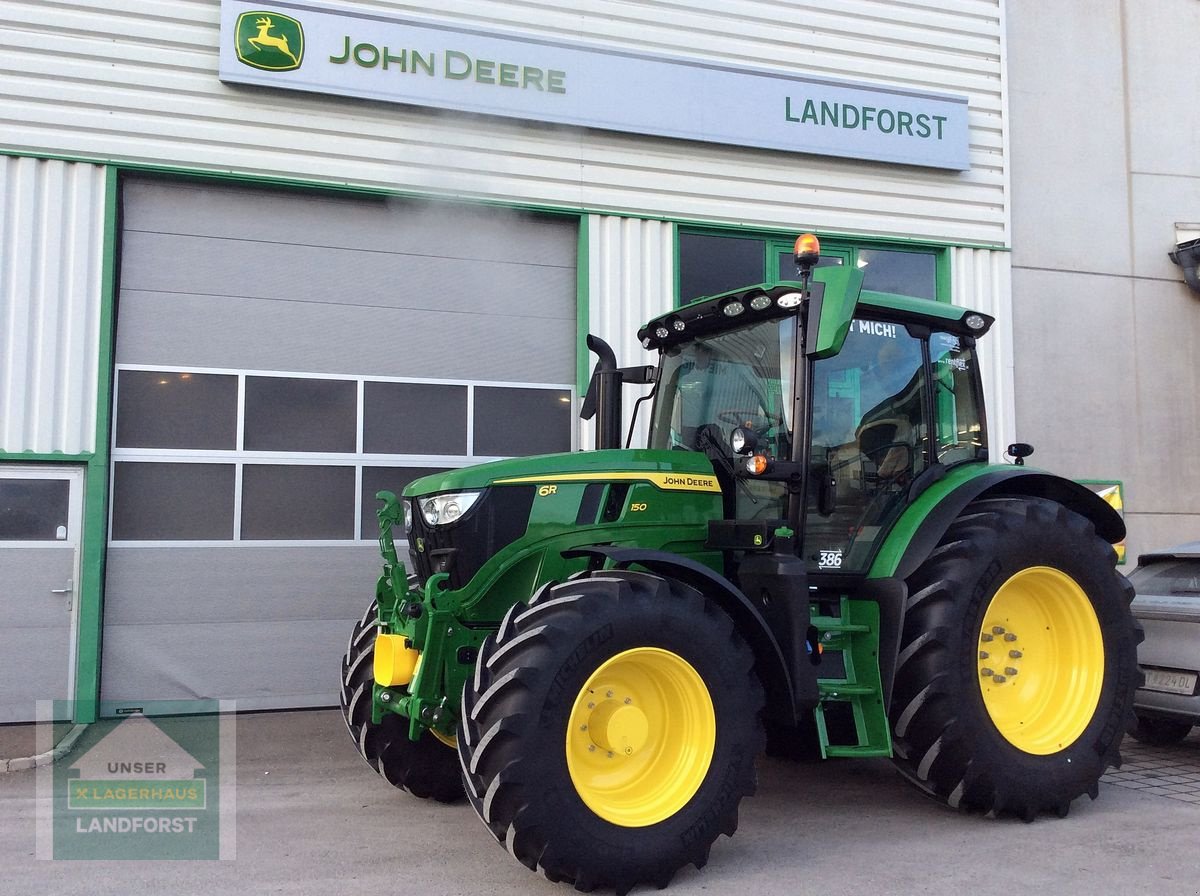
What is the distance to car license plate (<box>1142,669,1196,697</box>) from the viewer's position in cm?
619

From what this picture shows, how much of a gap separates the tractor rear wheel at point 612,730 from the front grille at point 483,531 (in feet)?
1.89

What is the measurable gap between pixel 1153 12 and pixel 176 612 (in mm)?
11208

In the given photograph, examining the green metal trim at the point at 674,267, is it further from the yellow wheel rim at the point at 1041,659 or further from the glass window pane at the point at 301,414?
the yellow wheel rim at the point at 1041,659

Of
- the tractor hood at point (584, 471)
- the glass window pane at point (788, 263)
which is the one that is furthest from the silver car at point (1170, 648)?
the glass window pane at point (788, 263)

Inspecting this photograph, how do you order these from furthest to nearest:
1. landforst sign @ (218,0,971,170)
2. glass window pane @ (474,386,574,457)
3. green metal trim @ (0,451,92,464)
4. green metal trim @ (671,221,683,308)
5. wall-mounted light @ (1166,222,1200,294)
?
wall-mounted light @ (1166,222,1200,294) < green metal trim @ (671,221,683,308) < glass window pane @ (474,386,574,457) < landforst sign @ (218,0,971,170) < green metal trim @ (0,451,92,464)

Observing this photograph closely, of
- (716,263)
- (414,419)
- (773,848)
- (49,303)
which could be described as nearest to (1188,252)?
(716,263)

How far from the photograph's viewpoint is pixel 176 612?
8062mm

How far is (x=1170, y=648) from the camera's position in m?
6.35

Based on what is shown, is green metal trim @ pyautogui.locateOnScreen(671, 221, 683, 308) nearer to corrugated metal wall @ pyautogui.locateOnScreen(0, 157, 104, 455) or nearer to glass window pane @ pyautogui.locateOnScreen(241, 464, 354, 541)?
glass window pane @ pyautogui.locateOnScreen(241, 464, 354, 541)

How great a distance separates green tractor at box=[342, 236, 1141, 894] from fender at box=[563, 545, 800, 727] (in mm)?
16

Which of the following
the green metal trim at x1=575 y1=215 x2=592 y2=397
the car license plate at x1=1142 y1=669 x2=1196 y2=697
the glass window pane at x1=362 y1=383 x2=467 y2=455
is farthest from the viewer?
the green metal trim at x1=575 y1=215 x2=592 y2=397

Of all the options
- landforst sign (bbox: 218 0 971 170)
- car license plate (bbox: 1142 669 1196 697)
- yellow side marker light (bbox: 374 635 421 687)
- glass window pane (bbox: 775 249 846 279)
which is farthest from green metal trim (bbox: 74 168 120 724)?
car license plate (bbox: 1142 669 1196 697)

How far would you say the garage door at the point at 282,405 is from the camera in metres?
8.08

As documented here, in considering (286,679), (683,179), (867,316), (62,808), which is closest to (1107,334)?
(683,179)
